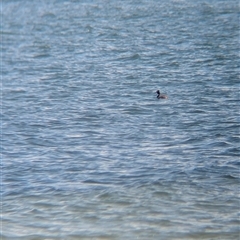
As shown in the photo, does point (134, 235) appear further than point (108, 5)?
No

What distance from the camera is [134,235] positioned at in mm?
8086

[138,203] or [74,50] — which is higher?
[74,50]

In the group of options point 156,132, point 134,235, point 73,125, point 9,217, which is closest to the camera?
point 134,235

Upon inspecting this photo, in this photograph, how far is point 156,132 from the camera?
40.0ft

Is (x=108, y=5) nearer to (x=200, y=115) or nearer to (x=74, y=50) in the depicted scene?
(x=74, y=50)

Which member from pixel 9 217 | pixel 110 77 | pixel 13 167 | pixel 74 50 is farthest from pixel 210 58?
pixel 9 217

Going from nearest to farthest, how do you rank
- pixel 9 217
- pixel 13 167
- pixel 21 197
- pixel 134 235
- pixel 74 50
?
pixel 134 235, pixel 9 217, pixel 21 197, pixel 13 167, pixel 74 50

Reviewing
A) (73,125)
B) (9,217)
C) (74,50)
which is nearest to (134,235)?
(9,217)

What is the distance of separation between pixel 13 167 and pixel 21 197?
1.33 meters

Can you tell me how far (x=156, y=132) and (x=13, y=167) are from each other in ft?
8.70

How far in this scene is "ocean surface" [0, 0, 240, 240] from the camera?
8.64 metres

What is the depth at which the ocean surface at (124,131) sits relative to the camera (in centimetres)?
864

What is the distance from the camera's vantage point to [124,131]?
1245 centimetres

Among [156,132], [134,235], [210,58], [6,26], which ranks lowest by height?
[134,235]
